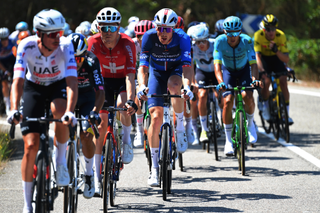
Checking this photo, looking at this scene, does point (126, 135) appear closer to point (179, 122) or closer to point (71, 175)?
point (179, 122)

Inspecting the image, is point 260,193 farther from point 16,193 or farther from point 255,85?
point 16,193

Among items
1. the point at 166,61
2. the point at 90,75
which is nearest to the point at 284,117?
the point at 166,61

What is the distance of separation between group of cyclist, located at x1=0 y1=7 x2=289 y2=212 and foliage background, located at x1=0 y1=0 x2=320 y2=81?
11265 millimetres

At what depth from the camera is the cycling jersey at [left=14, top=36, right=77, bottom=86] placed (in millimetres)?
5484

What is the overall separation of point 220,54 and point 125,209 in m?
3.69

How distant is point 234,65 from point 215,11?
19991 mm

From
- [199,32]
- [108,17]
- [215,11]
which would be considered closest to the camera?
[108,17]

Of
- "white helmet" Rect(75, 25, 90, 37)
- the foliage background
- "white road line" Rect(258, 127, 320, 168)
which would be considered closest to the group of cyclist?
"white helmet" Rect(75, 25, 90, 37)

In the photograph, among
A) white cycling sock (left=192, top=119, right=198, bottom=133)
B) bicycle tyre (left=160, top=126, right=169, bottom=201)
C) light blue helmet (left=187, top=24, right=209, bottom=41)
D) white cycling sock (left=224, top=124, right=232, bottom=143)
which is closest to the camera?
bicycle tyre (left=160, top=126, right=169, bottom=201)

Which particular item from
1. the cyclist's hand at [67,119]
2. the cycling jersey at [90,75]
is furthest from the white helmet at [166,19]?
the cyclist's hand at [67,119]

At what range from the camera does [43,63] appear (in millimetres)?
5586

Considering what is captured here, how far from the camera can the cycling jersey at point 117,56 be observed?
7414 mm

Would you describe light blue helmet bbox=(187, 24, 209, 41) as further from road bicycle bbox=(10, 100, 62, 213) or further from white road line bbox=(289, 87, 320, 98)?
white road line bbox=(289, 87, 320, 98)

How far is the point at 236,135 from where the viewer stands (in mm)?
8750
